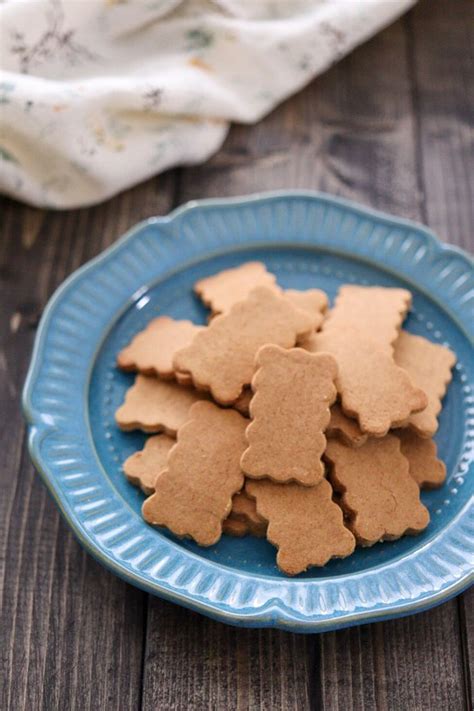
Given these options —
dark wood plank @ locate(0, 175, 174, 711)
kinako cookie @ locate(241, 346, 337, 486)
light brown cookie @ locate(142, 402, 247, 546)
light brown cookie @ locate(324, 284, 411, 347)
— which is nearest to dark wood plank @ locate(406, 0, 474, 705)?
light brown cookie @ locate(324, 284, 411, 347)

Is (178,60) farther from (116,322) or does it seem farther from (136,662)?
(136,662)

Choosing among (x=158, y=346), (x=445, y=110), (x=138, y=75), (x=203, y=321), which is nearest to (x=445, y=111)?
(x=445, y=110)

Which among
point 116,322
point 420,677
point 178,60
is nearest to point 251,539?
point 420,677

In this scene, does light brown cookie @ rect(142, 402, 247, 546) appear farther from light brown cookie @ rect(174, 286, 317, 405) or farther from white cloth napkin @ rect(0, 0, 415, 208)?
white cloth napkin @ rect(0, 0, 415, 208)

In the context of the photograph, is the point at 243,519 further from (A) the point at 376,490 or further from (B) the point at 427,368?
(B) the point at 427,368

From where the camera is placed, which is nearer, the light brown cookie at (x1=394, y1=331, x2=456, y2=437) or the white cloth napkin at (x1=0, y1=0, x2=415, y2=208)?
the light brown cookie at (x1=394, y1=331, x2=456, y2=437)
